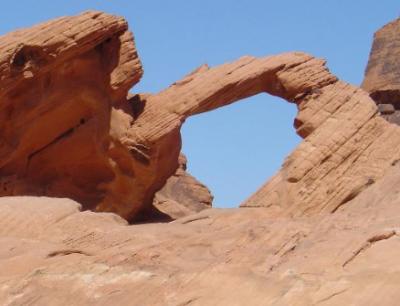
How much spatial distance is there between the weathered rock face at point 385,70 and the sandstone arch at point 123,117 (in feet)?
34.7

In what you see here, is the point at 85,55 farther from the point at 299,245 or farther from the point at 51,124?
the point at 299,245

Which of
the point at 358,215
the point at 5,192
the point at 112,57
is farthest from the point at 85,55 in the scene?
the point at 358,215

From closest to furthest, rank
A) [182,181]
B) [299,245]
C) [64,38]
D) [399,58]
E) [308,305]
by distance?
1. [308,305]
2. [299,245]
3. [64,38]
4. [182,181]
5. [399,58]

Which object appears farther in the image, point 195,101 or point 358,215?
point 195,101

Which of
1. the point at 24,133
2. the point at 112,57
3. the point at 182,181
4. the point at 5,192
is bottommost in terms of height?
the point at 182,181

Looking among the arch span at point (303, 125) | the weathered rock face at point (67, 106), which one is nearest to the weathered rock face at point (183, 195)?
the weathered rock face at point (67, 106)

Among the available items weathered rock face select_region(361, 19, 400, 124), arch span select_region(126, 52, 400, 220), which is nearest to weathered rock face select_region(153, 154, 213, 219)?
arch span select_region(126, 52, 400, 220)

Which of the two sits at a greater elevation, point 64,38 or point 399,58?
point 64,38

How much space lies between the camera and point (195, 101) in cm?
1700

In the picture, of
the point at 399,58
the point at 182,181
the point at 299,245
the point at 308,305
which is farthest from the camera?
the point at 399,58

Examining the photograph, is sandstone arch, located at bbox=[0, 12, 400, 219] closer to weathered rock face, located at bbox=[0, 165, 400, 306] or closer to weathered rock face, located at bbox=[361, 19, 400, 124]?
weathered rock face, located at bbox=[0, 165, 400, 306]

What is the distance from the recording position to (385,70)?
97.3 ft

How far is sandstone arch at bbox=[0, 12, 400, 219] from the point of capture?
50.9 feet

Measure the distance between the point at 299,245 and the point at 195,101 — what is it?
7615 millimetres
